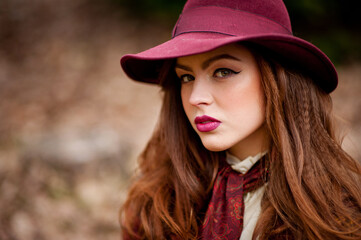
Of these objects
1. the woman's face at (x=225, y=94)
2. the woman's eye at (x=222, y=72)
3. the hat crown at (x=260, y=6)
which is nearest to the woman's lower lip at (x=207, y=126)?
the woman's face at (x=225, y=94)

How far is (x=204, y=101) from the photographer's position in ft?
4.73

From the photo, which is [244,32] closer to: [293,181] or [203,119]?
[203,119]

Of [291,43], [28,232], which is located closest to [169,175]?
[291,43]

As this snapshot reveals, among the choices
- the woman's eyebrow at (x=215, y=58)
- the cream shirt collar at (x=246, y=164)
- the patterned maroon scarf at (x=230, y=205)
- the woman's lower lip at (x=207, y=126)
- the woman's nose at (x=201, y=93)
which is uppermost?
the woman's eyebrow at (x=215, y=58)

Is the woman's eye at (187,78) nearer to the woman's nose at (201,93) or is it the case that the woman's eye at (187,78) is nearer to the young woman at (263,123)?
the young woman at (263,123)

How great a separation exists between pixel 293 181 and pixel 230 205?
37cm

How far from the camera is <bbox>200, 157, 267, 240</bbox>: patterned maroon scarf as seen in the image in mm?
1514

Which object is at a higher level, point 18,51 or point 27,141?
point 18,51

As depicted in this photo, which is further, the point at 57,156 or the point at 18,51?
the point at 18,51

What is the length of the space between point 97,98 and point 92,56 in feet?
4.25

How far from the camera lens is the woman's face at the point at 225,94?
4.62 ft

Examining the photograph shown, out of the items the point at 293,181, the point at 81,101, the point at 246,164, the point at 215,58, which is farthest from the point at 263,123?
the point at 81,101

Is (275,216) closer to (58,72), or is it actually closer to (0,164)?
(0,164)

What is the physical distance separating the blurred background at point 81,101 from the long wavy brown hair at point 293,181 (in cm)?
52
